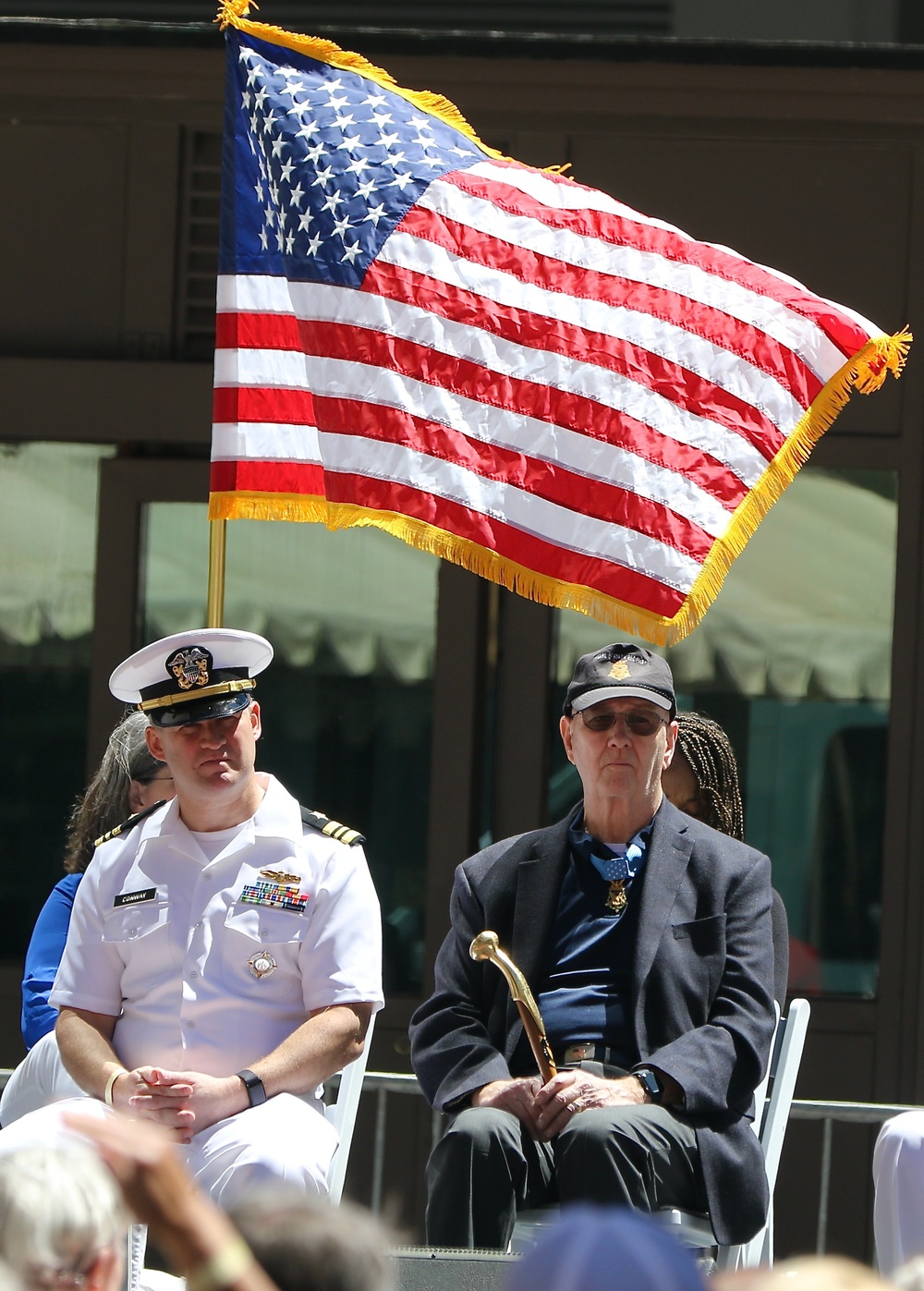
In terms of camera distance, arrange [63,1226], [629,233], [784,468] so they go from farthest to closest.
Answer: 1. [629,233]
2. [784,468]
3. [63,1226]

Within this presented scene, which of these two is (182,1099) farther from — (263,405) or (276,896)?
(263,405)

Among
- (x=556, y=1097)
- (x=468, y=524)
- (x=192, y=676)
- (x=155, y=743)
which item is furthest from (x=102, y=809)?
(x=556, y=1097)

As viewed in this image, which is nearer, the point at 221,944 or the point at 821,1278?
the point at 821,1278

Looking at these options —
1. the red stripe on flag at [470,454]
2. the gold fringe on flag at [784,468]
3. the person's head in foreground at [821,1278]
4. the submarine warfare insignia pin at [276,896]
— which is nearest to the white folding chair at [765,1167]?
the submarine warfare insignia pin at [276,896]

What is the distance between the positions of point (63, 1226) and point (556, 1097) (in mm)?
2358

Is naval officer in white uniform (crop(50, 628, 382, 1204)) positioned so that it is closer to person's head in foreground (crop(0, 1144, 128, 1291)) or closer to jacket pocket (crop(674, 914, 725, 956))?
jacket pocket (crop(674, 914, 725, 956))

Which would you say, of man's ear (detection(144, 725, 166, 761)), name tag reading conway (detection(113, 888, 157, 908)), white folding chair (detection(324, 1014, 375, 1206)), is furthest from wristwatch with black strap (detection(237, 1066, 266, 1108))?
man's ear (detection(144, 725, 166, 761))

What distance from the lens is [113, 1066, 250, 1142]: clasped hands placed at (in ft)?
14.0

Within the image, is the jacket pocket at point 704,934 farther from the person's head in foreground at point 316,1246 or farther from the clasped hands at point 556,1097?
the person's head in foreground at point 316,1246

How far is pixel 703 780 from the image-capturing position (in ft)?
17.4

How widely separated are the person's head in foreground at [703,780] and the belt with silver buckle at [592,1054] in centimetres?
95

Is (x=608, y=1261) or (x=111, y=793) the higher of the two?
(x=111, y=793)

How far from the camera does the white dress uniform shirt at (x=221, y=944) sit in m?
4.52

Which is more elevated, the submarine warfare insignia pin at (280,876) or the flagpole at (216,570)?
the flagpole at (216,570)
